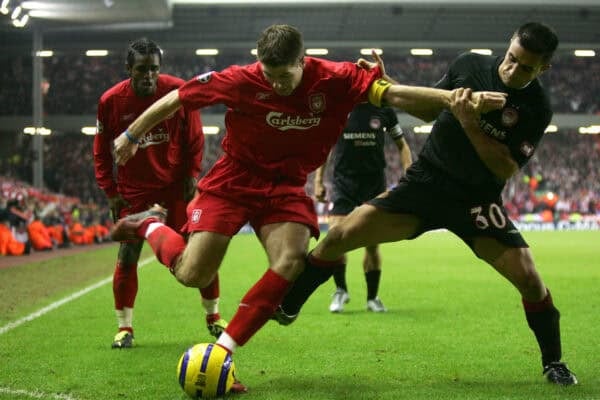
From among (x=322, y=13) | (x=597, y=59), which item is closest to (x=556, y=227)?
(x=597, y=59)

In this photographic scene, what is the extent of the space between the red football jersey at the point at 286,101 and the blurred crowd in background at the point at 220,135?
32.0 metres

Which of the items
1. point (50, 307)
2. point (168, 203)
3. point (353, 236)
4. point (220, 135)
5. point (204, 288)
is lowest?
point (220, 135)

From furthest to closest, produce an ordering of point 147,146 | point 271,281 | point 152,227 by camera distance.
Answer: point 147,146 < point 152,227 < point 271,281

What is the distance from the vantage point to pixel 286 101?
183 inches

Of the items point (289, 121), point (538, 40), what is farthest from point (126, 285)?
point (538, 40)

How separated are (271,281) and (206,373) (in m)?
0.62

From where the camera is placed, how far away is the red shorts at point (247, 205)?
4891 millimetres

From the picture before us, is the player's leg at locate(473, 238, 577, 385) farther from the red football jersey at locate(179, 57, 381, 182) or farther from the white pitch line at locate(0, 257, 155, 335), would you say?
the white pitch line at locate(0, 257, 155, 335)

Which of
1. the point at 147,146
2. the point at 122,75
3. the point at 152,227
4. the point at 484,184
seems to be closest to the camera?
the point at 484,184

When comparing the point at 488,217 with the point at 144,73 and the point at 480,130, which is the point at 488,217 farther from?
the point at 144,73

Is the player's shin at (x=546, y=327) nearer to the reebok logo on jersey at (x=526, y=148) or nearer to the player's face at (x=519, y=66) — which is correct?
the reebok logo on jersey at (x=526, y=148)

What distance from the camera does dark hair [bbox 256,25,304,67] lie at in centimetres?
432

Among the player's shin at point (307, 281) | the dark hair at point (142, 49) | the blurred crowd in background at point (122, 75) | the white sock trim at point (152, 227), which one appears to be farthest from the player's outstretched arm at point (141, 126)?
the blurred crowd in background at point (122, 75)

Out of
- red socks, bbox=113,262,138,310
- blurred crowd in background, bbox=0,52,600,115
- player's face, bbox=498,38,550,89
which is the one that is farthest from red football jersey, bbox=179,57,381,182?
blurred crowd in background, bbox=0,52,600,115
